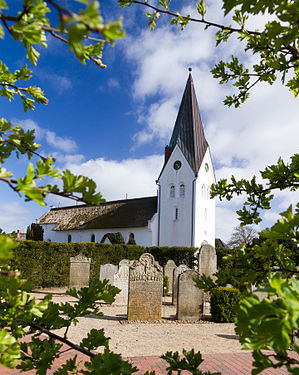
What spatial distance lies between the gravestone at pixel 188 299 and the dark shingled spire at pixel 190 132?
24.7 meters

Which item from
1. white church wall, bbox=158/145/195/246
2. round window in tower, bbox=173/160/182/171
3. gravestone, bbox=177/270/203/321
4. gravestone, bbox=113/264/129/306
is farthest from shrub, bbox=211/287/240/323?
round window in tower, bbox=173/160/182/171

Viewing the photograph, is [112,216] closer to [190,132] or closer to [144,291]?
[190,132]

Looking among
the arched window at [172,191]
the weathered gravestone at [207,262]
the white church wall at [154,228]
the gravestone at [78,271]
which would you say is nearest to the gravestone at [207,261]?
the weathered gravestone at [207,262]

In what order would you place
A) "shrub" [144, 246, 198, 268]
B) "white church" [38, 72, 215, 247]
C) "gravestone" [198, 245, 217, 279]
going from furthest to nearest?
1. "white church" [38, 72, 215, 247]
2. "shrub" [144, 246, 198, 268]
3. "gravestone" [198, 245, 217, 279]

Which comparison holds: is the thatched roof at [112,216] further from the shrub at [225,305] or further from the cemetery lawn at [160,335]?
the cemetery lawn at [160,335]

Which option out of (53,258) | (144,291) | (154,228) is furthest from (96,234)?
(144,291)

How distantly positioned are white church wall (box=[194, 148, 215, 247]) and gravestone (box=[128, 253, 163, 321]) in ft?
75.1

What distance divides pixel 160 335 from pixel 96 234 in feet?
103

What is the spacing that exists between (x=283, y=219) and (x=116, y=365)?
0.91 meters

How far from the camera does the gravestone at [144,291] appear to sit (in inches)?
389

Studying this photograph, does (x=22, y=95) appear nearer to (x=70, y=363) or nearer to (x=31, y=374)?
(x=70, y=363)

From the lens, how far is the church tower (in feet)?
110

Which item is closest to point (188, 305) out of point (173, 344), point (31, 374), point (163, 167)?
point (173, 344)

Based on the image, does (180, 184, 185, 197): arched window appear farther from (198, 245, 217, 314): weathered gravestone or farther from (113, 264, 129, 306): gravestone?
(113, 264, 129, 306): gravestone
